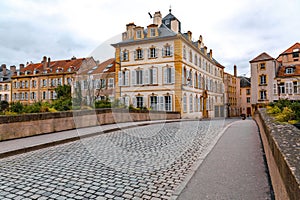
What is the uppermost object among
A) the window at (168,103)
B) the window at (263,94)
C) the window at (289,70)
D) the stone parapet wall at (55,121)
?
the window at (289,70)

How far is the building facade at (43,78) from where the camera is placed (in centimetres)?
5122

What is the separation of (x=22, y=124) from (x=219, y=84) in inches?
1723

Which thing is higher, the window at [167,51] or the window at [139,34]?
the window at [139,34]

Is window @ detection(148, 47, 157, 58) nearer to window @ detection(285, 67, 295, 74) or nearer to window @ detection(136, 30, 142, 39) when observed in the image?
window @ detection(136, 30, 142, 39)

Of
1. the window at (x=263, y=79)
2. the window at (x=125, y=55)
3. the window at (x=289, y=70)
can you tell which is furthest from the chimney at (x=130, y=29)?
the window at (x=289, y=70)

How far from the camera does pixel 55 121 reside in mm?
11172

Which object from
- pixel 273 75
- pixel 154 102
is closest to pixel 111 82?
pixel 154 102

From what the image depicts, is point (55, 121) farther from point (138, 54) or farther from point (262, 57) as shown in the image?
point (262, 57)

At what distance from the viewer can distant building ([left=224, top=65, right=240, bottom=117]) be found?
54428 mm

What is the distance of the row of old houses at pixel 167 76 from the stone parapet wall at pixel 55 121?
4.03 meters

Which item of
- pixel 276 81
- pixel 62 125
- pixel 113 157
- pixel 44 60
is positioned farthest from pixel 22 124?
pixel 44 60

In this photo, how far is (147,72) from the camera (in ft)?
96.6

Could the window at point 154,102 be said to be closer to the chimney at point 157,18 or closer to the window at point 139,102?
the window at point 139,102

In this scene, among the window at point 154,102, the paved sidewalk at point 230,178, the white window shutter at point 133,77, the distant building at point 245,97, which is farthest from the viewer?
the distant building at point 245,97
